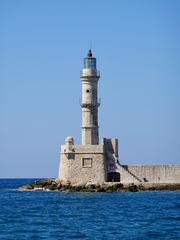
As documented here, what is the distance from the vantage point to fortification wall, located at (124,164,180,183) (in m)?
63.8

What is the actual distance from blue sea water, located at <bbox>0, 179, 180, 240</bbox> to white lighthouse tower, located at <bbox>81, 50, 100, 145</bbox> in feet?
18.1

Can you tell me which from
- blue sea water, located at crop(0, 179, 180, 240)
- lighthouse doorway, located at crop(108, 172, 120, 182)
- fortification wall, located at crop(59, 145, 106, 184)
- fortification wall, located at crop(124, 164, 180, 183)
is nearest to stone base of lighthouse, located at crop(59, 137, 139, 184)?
fortification wall, located at crop(59, 145, 106, 184)

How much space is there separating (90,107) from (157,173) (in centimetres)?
725

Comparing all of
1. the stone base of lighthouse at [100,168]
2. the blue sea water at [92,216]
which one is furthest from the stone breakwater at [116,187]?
the blue sea water at [92,216]

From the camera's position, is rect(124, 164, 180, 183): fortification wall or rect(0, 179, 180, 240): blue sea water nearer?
rect(0, 179, 180, 240): blue sea water

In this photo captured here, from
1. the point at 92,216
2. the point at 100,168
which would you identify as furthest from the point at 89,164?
the point at 92,216

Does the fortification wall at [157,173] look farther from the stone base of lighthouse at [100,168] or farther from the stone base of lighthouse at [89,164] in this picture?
the stone base of lighthouse at [89,164]

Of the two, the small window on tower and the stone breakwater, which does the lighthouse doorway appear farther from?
the small window on tower

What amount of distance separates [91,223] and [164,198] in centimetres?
1968

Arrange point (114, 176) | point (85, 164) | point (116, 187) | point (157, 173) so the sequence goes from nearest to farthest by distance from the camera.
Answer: point (116, 187), point (85, 164), point (157, 173), point (114, 176)

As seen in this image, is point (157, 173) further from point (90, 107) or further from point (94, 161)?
point (90, 107)

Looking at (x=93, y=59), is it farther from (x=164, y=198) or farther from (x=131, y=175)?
(x=164, y=198)

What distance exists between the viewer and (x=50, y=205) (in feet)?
169

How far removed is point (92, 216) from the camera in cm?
4300
